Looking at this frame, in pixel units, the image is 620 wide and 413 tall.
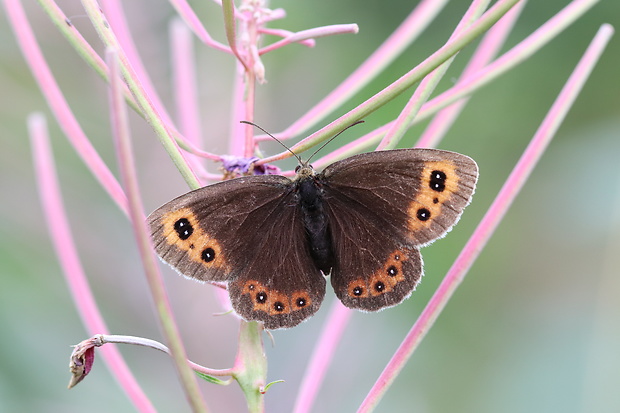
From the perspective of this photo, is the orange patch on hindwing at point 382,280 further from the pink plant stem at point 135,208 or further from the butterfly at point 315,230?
the pink plant stem at point 135,208

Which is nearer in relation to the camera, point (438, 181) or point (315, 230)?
point (438, 181)

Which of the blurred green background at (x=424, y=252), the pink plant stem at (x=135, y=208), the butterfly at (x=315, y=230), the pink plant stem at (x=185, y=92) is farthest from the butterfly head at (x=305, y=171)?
the blurred green background at (x=424, y=252)

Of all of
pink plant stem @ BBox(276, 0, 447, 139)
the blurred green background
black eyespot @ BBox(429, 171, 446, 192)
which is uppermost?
pink plant stem @ BBox(276, 0, 447, 139)

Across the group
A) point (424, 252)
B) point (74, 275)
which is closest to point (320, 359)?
point (74, 275)

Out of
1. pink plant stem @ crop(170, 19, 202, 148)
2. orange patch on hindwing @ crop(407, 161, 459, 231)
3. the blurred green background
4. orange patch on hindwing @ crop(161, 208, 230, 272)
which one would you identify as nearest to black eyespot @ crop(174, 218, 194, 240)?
orange patch on hindwing @ crop(161, 208, 230, 272)

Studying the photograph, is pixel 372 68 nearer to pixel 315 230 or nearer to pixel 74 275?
pixel 315 230

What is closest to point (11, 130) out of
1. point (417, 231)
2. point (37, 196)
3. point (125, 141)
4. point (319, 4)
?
point (37, 196)

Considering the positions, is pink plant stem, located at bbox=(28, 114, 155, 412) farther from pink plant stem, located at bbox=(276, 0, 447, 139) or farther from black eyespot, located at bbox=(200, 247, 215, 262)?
pink plant stem, located at bbox=(276, 0, 447, 139)
